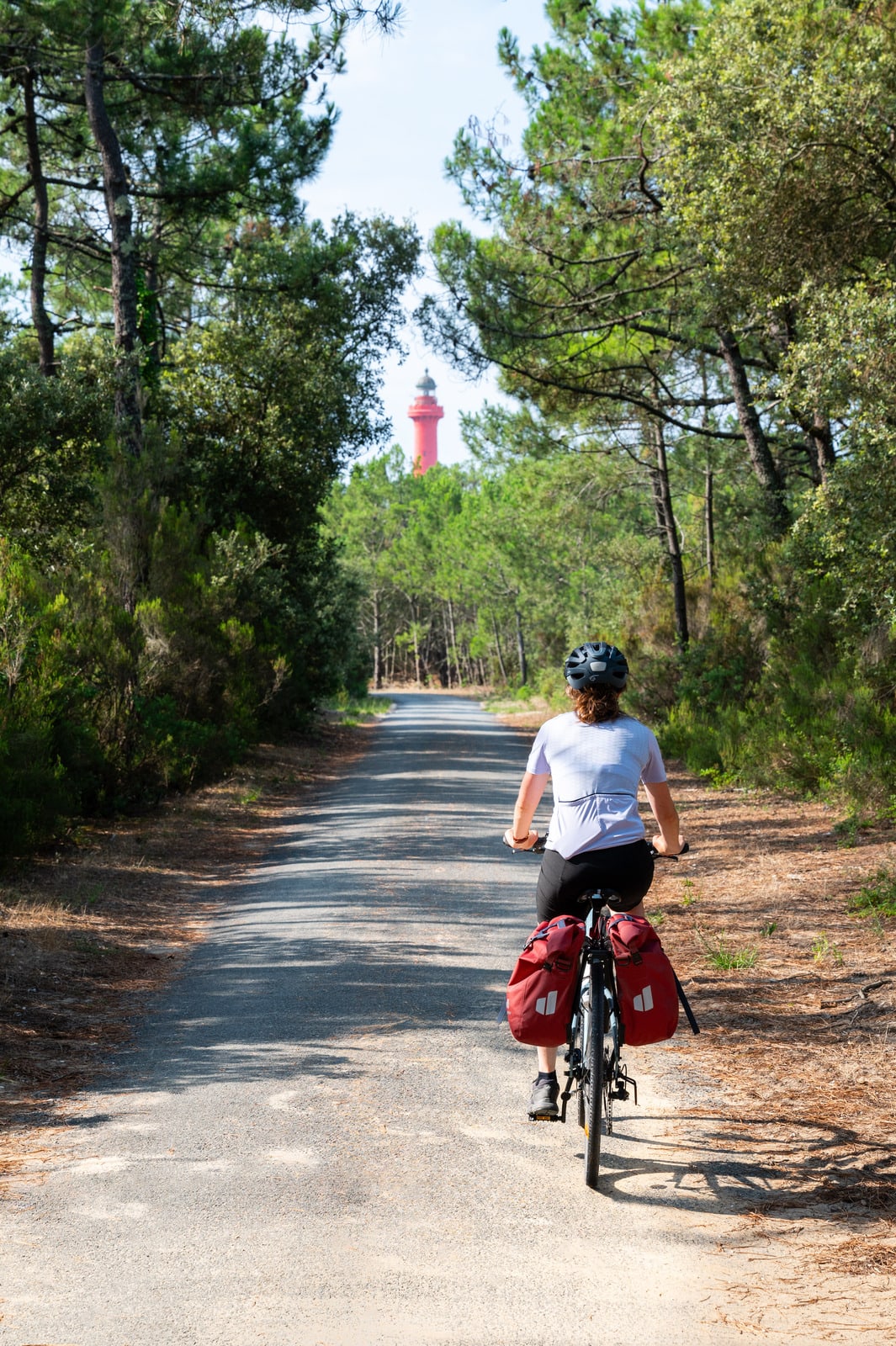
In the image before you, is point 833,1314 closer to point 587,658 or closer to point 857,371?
point 587,658

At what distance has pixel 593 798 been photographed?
196 inches

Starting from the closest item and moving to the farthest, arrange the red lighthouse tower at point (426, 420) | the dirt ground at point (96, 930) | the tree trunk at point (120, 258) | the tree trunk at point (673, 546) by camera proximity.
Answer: the dirt ground at point (96, 930) → the tree trunk at point (120, 258) → the tree trunk at point (673, 546) → the red lighthouse tower at point (426, 420)

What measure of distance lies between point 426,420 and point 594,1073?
144 m

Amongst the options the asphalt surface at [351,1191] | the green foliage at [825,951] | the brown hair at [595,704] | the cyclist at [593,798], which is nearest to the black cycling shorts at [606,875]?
the cyclist at [593,798]

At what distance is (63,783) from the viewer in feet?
41.7

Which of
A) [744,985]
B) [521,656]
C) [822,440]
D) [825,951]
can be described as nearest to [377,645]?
[521,656]

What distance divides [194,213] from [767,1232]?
64.5ft

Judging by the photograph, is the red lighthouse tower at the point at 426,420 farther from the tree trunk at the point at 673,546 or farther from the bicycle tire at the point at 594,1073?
the bicycle tire at the point at 594,1073

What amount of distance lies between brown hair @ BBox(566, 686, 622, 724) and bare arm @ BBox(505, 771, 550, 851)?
11.6 inches

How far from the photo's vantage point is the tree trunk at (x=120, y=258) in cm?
1889

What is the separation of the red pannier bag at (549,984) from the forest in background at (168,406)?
7.00m

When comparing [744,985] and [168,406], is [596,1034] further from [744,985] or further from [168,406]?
[168,406]

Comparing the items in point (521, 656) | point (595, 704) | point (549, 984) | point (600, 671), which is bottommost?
point (549, 984)

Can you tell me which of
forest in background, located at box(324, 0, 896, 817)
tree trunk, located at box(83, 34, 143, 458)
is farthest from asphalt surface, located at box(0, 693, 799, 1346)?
tree trunk, located at box(83, 34, 143, 458)
